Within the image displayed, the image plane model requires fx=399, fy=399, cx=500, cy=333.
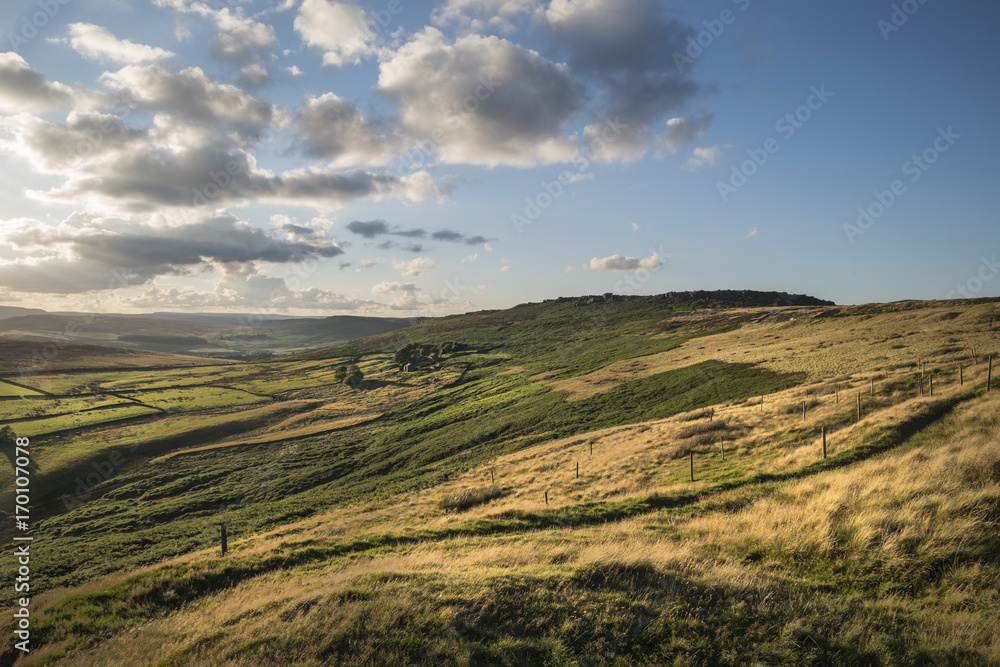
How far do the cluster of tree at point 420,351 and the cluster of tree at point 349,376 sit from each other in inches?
765

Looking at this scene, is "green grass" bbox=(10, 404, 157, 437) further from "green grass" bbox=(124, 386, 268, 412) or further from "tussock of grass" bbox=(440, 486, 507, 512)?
"tussock of grass" bbox=(440, 486, 507, 512)

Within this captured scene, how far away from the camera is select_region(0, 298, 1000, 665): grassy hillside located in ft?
26.4

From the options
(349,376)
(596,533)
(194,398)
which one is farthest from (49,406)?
(596,533)

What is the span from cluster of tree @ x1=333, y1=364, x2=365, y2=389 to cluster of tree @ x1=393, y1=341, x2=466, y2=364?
19.4 m

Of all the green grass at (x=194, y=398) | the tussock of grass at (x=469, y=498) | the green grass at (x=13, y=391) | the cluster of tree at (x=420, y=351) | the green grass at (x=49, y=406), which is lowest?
the green grass at (x=194, y=398)

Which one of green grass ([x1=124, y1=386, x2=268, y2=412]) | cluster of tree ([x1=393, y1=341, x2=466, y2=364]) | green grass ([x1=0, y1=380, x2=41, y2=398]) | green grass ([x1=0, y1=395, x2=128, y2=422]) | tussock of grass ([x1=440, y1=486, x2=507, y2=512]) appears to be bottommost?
green grass ([x1=124, y1=386, x2=268, y2=412])

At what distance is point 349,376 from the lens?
124m

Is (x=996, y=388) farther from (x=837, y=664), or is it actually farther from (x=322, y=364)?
(x=322, y=364)

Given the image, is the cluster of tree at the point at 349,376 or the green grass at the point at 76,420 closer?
the green grass at the point at 76,420

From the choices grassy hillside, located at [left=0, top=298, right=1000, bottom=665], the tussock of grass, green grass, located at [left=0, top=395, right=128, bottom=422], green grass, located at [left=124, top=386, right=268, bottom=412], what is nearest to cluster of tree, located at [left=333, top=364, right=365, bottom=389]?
green grass, located at [left=124, top=386, right=268, bottom=412]

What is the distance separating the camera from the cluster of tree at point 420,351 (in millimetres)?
144625

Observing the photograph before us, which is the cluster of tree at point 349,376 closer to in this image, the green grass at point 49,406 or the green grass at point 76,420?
the green grass at point 76,420

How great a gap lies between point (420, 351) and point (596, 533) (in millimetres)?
141715

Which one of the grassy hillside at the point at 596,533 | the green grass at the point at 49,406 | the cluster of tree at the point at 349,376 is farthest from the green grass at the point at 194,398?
the grassy hillside at the point at 596,533
